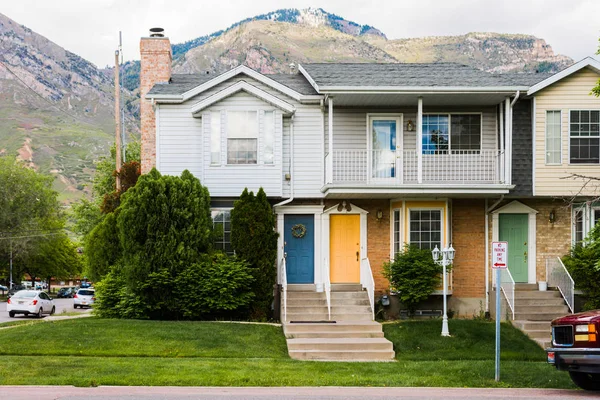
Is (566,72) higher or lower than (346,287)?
higher

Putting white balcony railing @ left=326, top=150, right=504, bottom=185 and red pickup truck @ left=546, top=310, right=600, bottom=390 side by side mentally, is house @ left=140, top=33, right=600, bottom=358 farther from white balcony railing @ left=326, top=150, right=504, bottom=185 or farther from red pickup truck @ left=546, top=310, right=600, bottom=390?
red pickup truck @ left=546, top=310, right=600, bottom=390

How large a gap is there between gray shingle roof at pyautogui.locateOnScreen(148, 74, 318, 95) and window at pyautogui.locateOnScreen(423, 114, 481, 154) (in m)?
3.72

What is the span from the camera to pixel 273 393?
12.5 metres

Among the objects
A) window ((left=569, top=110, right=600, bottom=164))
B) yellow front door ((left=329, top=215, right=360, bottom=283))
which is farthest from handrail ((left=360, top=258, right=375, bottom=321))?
window ((left=569, top=110, right=600, bottom=164))

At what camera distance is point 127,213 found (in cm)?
2091

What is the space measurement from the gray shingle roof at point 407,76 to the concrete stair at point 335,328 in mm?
6159

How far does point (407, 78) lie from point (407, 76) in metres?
0.46

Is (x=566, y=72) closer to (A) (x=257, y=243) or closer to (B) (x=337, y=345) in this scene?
(A) (x=257, y=243)

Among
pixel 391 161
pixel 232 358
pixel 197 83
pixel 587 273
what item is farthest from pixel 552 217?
pixel 197 83

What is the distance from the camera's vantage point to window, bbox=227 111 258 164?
73.6ft

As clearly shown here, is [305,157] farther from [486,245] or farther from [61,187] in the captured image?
[61,187]

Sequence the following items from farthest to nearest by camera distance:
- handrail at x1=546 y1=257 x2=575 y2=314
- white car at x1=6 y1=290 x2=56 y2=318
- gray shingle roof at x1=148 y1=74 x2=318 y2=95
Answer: white car at x1=6 y1=290 x2=56 y2=318 → gray shingle roof at x1=148 y1=74 x2=318 y2=95 → handrail at x1=546 y1=257 x2=575 y2=314

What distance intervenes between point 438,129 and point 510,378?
10395mm

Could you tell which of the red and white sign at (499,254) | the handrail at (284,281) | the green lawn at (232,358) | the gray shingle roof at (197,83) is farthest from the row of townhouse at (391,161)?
the red and white sign at (499,254)
